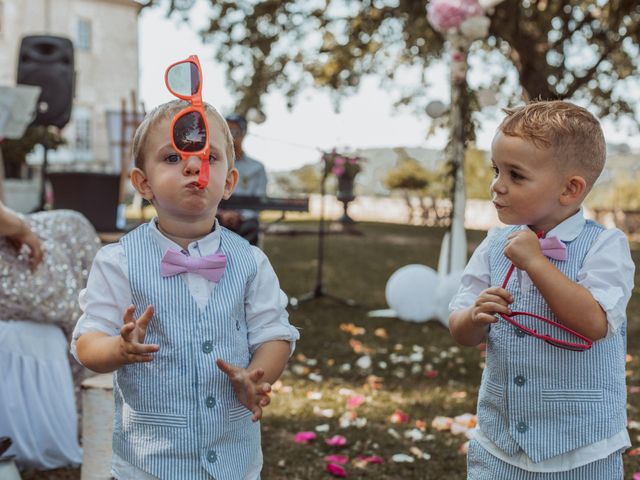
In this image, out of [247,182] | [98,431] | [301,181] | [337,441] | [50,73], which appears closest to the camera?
[98,431]

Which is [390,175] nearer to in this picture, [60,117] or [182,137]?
[60,117]

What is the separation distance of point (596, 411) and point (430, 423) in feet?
7.06

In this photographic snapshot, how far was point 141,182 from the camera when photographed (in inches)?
69.0

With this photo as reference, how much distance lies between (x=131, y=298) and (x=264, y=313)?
0.97 feet

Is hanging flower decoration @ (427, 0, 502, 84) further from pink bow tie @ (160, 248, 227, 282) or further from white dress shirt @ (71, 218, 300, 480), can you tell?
pink bow tie @ (160, 248, 227, 282)

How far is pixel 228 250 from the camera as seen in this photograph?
1.80 metres

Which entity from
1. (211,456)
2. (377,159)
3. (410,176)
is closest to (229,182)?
(211,456)

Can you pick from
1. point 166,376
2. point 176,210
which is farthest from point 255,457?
point 176,210

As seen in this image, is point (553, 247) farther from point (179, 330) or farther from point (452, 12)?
point (452, 12)

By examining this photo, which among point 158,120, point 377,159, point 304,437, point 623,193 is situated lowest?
point 623,193

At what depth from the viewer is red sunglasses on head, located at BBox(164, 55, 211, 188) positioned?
1.63 m

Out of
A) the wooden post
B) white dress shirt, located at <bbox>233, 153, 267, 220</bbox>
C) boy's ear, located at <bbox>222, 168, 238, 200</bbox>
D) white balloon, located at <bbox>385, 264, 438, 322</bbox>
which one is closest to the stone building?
white dress shirt, located at <bbox>233, 153, 267, 220</bbox>

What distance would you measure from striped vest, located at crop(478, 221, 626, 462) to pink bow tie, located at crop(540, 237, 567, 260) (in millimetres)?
22

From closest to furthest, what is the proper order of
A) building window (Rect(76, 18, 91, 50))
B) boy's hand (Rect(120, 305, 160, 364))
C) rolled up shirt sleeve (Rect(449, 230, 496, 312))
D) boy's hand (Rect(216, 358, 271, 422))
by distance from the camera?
boy's hand (Rect(120, 305, 160, 364))
boy's hand (Rect(216, 358, 271, 422))
rolled up shirt sleeve (Rect(449, 230, 496, 312))
building window (Rect(76, 18, 91, 50))
